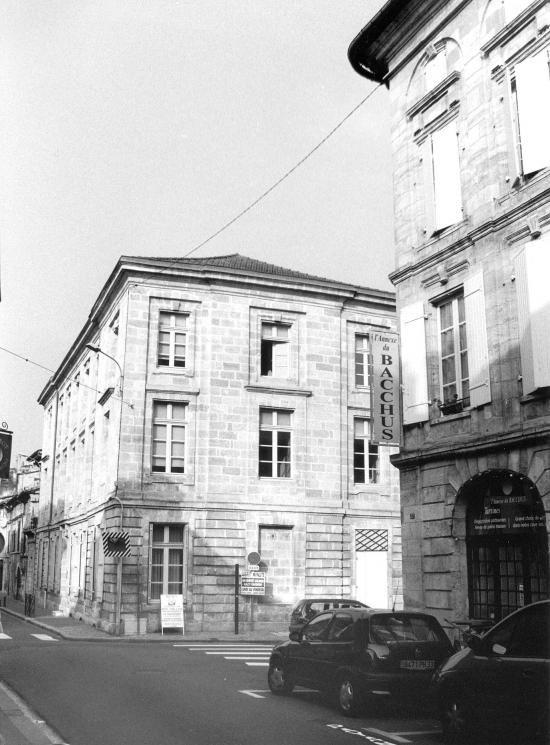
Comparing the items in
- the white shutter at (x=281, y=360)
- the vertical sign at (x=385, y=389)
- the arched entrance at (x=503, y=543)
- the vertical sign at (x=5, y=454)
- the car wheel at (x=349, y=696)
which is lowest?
the car wheel at (x=349, y=696)

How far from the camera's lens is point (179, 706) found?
39.4 ft

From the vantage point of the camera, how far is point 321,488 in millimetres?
31797

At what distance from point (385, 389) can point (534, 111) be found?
6289mm

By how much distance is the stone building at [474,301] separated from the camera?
14344 mm

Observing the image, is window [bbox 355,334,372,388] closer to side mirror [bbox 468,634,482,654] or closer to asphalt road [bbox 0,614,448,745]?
asphalt road [bbox 0,614,448,745]

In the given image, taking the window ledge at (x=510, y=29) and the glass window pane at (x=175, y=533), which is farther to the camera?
the glass window pane at (x=175, y=533)

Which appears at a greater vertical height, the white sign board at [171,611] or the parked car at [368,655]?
the parked car at [368,655]

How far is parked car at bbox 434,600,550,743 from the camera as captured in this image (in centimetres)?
868

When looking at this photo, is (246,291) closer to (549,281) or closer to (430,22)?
(430,22)

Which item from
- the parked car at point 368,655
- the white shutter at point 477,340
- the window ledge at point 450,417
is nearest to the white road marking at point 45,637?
the parked car at point 368,655

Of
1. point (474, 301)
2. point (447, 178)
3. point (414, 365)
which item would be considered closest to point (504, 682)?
point (474, 301)

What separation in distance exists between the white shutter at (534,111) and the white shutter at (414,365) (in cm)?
389

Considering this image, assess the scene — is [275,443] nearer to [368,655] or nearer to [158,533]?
[158,533]

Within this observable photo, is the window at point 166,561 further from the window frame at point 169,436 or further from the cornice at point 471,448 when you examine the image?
the cornice at point 471,448
